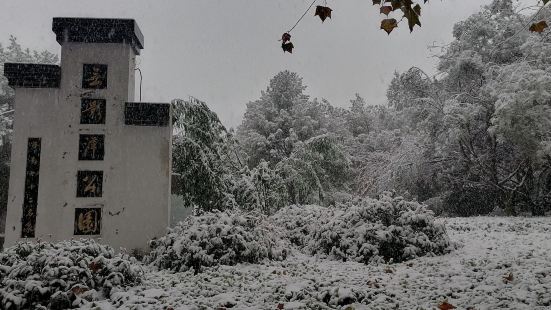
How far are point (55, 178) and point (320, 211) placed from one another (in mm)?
6142

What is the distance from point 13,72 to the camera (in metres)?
8.88

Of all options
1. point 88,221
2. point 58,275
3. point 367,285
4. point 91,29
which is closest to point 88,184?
point 88,221

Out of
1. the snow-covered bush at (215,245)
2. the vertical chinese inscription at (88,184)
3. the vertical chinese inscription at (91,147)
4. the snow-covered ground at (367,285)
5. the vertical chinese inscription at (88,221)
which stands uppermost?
the vertical chinese inscription at (91,147)

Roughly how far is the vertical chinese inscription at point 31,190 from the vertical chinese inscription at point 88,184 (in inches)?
33.2

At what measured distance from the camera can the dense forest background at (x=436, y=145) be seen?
11836 mm

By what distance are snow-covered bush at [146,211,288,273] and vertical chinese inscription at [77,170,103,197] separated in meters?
1.72

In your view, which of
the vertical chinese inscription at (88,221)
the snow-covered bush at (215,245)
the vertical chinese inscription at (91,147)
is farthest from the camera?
the vertical chinese inscription at (91,147)

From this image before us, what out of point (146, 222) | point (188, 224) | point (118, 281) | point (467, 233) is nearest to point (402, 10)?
point (118, 281)

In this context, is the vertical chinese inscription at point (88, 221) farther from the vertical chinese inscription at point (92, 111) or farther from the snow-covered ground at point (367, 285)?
the snow-covered ground at point (367, 285)

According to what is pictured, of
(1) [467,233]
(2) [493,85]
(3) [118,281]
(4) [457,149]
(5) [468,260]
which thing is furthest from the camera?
(4) [457,149]

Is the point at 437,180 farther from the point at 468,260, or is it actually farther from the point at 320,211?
the point at 468,260

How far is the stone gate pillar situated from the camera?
8625 mm

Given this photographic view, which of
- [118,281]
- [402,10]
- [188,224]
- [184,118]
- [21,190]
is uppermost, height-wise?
[184,118]

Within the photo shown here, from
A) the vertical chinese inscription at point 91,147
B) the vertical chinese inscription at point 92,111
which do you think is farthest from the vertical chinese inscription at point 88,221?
the vertical chinese inscription at point 92,111
